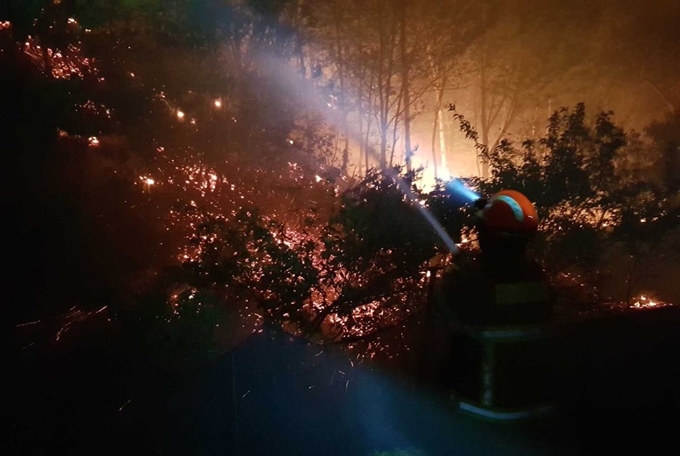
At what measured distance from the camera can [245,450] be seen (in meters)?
3.75

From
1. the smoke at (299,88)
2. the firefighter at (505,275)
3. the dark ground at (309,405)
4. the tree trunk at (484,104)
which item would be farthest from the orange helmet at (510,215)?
the tree trunk at (484,104)

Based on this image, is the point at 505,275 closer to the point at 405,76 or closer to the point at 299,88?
the point at 299,88

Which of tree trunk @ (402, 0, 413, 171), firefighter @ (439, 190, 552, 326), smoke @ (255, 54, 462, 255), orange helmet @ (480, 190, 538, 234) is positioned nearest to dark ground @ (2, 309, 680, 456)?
firefighter @ (439, 190, 552, 326)

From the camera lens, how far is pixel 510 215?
2.36 m

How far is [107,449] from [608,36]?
2495cm

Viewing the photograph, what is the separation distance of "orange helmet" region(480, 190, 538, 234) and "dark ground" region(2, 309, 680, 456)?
749mm

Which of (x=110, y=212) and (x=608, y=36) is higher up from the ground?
(x=608, y=36)

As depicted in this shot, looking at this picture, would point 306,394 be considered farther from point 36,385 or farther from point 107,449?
point 36,385

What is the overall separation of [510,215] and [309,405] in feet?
9.01

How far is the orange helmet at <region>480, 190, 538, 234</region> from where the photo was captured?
92.5 inches

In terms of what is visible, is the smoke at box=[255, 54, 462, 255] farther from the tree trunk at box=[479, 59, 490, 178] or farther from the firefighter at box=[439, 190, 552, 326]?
the firefighter at box=[439, 190, 552, 326]

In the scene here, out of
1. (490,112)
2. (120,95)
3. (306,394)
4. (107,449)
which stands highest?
(490,112)

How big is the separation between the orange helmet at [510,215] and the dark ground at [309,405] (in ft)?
2.46

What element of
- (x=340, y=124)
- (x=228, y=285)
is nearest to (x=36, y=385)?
(x=228, y=285)
